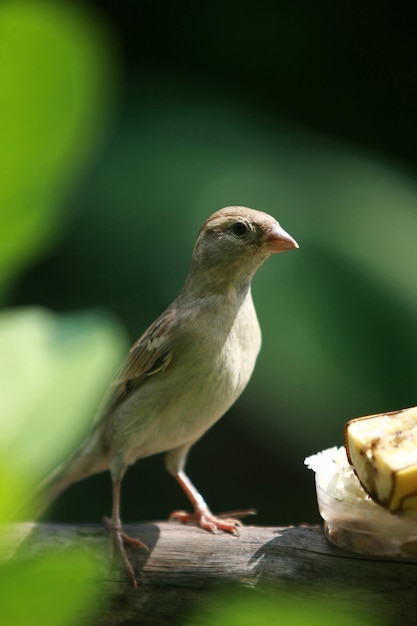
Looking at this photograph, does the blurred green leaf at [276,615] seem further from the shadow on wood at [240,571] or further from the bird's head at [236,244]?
the bird's head at [236,244]

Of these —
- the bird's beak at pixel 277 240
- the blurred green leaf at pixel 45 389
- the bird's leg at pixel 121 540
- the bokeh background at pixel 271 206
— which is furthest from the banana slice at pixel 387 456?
the bokeh background at pixel 271 206

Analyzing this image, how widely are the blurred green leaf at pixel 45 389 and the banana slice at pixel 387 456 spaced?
137 centimetres

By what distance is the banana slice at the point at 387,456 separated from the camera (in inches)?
67.7

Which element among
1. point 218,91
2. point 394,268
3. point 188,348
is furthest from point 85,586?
point 218,91

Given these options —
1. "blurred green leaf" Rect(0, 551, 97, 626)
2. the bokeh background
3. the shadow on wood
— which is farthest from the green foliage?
the bokeh background

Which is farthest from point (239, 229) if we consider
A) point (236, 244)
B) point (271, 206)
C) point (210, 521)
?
point (271, 206)

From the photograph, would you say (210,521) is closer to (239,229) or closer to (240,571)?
(240,571)

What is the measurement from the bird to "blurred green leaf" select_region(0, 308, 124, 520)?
1.93 m

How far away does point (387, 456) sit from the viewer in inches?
68.2

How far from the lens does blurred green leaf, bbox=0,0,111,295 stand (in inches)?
13.1

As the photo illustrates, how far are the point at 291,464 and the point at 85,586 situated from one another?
3.89m

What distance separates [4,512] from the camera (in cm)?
32

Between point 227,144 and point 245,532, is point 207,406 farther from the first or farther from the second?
point 227,144

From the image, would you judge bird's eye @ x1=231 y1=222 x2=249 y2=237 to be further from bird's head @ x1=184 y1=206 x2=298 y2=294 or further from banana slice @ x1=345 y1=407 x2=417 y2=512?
banana slice @ x1=345 y1=407 x2=417 y2=512
